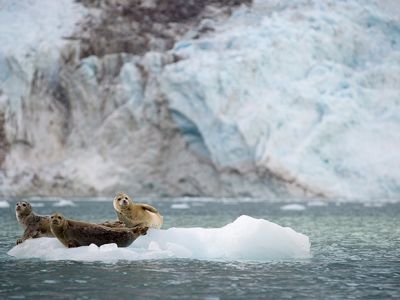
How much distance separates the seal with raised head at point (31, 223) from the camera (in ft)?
32.4

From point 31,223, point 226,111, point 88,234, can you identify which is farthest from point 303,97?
point 88,234

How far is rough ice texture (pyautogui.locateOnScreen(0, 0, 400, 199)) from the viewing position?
31.8 metres

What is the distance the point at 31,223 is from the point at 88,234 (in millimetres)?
1429

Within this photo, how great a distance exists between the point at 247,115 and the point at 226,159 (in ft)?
7.43

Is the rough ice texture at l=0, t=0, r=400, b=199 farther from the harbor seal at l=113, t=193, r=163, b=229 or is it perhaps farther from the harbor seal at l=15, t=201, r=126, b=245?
the harbor seal at l=15, t=201, r=126, b=245

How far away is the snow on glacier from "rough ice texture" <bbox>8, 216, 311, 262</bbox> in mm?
22091

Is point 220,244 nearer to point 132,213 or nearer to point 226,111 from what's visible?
point 132,213

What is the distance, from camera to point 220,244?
9.34 m

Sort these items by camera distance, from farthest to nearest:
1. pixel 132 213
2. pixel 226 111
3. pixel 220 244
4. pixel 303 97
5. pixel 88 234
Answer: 1. pixel 226 111
2. pixel 303 97
3. pixel 132 213
4. pixel 220 244
5. pixel 88 234

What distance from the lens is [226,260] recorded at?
884 centimetres

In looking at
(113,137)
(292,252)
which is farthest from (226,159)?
(292,252)

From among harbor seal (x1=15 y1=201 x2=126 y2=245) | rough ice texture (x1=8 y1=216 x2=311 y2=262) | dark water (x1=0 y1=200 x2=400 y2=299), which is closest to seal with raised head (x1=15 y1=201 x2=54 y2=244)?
harbor seal (x1=15 y1=201 x2=126 y2=245)

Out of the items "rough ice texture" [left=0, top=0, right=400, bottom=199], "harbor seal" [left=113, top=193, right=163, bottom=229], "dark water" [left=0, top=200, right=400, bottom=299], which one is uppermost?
"rough ice texture" [left=0, top=0, right=400, bottom=199]

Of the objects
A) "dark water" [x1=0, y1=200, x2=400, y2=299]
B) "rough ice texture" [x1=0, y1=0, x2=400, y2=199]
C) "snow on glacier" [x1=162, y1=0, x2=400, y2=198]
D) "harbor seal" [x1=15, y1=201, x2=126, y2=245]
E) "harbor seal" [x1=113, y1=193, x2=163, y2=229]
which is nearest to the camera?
"dark water" [x1=0, y1=200, x2=400, y2=299]
